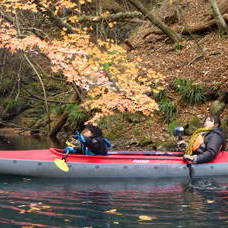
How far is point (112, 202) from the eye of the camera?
251 inches

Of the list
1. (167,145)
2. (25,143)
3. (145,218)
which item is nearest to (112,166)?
(145,218)

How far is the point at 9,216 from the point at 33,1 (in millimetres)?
6623

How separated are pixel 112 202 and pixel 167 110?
7059mm

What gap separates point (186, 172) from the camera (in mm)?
7961

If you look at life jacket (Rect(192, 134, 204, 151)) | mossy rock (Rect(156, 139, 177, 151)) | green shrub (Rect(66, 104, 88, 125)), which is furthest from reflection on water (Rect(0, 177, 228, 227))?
green shrub (Rect(66, 104, 88, 125))

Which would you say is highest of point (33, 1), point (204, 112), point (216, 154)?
point (33, 1)

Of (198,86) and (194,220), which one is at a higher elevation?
(198,86)

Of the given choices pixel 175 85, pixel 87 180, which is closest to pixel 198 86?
pixel 175 85

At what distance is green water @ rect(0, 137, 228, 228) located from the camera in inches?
210

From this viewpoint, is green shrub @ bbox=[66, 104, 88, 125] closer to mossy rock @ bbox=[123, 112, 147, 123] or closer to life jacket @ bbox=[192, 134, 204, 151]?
mossy rock @ bbox=[123, 112, 147, 123]

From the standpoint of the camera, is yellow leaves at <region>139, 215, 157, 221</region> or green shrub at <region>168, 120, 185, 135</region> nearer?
yellow leaves at <region>139, 215, 157, 221</region>

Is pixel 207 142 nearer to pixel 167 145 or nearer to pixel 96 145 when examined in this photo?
pixel 96 145

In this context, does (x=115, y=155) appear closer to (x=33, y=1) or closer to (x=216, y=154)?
(x=216, y=154)

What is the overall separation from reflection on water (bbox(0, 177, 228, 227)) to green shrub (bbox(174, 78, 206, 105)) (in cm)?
575
